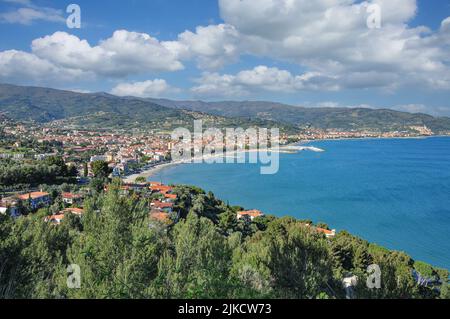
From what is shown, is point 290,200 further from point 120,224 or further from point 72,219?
point 120,224

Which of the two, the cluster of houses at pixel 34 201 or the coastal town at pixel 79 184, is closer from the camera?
the cluster of houses at pixel 34 201

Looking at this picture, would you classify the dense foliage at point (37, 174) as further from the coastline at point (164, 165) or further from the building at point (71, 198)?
the coastline at point (164, 165)

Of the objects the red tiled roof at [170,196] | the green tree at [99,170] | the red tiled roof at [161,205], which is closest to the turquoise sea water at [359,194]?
the red tiled roof at [170,196]

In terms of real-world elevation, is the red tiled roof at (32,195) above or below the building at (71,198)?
above

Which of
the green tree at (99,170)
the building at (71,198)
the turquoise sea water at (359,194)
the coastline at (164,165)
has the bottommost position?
the turquoise sea water at (359,194)

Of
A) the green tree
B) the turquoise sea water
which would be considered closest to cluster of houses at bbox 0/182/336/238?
the green tree

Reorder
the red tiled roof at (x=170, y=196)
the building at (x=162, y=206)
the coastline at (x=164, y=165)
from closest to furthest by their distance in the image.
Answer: the building at (x=162, y=206) < the red tiled roof at (x=170, y=196) < the coastline at (x=164, y=165)

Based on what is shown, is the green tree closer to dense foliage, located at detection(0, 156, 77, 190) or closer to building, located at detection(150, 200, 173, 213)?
dense foliage, located at detection(0, 156, 77, 190)
